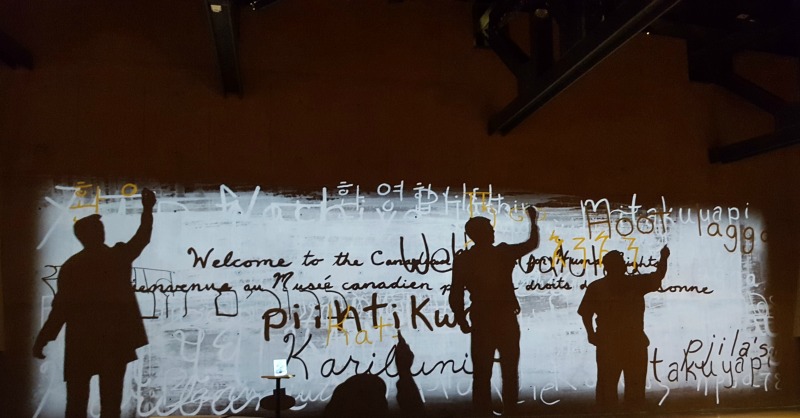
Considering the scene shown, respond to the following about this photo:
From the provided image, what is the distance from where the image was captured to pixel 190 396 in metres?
4.18

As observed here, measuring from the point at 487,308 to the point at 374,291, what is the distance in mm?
951

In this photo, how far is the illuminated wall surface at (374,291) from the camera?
13.7 ft

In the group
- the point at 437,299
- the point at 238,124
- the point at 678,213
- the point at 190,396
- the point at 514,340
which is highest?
the point at 238,124

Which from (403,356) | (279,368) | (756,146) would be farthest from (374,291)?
(756,146)

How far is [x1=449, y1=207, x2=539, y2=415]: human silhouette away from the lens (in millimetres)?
4594

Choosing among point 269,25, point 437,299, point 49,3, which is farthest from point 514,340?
point 49,3

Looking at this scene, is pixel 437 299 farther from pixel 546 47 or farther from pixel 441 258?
pixel 546 47

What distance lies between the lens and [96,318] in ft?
13.4

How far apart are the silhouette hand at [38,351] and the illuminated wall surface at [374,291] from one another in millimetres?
47

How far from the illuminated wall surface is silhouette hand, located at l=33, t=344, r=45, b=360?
0.05 metres

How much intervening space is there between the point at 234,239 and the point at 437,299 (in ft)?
5.49

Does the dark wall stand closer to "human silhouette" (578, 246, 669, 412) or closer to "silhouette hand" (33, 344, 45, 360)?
"silhouette hand" (33, 344, 45, 360)

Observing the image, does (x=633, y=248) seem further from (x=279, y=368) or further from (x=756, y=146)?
(x=279, y=368)

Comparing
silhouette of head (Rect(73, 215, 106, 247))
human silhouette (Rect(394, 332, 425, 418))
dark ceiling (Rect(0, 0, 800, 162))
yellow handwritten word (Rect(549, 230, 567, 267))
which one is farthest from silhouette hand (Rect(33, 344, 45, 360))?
yellow handwritten word (Rect(549, 230, 567, 267))
